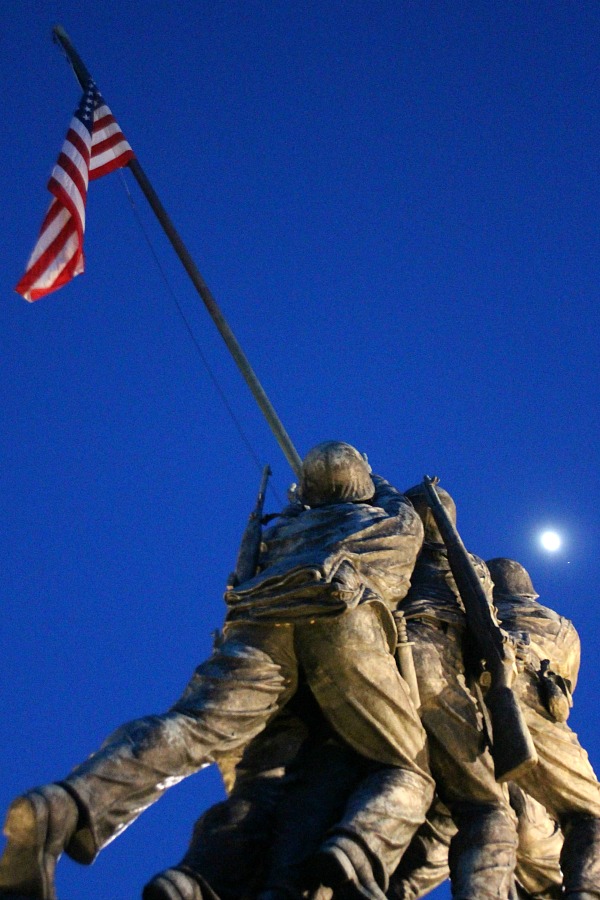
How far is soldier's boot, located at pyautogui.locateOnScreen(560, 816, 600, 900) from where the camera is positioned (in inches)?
264

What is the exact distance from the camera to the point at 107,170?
12.7 m

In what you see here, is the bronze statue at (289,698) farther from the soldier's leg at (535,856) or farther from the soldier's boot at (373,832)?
the soldier's leg at (535,856)

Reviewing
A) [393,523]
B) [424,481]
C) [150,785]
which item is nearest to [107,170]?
[424,481]

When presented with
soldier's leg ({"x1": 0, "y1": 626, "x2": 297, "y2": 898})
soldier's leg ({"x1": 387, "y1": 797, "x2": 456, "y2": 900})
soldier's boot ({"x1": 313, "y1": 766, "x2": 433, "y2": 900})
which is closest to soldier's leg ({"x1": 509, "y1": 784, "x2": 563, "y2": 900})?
soldier's leg ({"x1": 387, "y1": 797, "x2": 456, "y2": 900})

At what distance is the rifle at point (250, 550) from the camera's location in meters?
7.66

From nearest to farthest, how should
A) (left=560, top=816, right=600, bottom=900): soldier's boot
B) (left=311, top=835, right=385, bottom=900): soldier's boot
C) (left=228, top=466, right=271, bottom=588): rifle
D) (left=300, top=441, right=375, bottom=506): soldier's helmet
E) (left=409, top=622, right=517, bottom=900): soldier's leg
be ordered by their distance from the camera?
1. (left=311, top=835, right=385, bottom=900): soldier's boot
2. (left=409, top=622, right=517, bottom=900): soldier's leg
3. (left=560, top=816, right=600, bottom=900): soldier's boot
4. (left=228, top=466, right=271, bottom=588): rifle
5. (left=300, top=441, right=375, bottom=506): soldier's helmet

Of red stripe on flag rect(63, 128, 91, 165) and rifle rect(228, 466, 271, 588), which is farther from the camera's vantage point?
red stripe on flag rect(63, 128, 91, 165)

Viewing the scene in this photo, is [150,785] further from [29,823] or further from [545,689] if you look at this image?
[545,689]

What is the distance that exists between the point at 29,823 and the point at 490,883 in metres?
2.90

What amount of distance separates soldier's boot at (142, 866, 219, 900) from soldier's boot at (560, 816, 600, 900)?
277 cm

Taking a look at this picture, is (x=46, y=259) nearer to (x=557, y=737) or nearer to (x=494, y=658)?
(x=494, y=658)

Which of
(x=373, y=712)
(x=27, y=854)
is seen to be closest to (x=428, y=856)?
(x=373, y=712)

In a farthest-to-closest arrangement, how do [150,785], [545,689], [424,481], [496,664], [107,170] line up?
[107,170] < [424,481] < [545,689] < [496,664] < [150,785]

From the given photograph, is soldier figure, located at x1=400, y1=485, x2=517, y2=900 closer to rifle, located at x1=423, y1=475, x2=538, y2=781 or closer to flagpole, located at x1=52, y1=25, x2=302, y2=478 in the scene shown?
rifle, located at x1=423, y1=475, x2=538, y2=781
